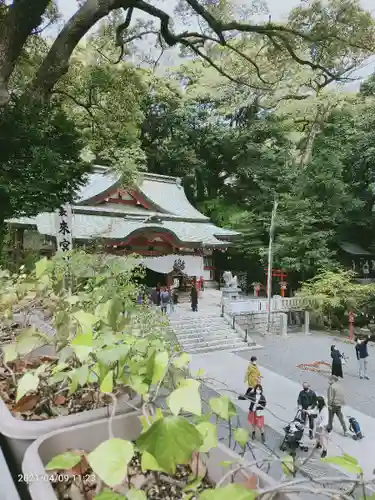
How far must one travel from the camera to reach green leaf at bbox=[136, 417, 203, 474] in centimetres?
63

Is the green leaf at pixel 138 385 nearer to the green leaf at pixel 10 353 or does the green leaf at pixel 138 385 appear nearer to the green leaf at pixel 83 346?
the green leaf at pixel 83 346

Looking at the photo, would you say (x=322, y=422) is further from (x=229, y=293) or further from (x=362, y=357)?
(x=229, y=293)

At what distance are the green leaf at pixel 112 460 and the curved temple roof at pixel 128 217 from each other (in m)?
10.7

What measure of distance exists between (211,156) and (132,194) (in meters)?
8.29

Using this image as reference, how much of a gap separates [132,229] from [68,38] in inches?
321

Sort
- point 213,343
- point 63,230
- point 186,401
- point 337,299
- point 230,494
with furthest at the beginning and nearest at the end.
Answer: point 337,299, point 213,343, point 63,230, point 186,401, point 230,494

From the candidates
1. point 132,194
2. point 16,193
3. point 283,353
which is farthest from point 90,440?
point 132,194

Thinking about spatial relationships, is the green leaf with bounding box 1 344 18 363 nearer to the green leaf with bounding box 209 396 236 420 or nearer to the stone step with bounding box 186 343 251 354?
the green leaf with bounding box 209 396 236 420

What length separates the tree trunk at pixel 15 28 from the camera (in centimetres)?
432

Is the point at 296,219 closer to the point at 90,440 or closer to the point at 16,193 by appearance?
the point at 16,193

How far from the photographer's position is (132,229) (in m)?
12.5

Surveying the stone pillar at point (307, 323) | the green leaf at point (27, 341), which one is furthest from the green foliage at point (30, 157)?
the stone pillar at point (307, 323)

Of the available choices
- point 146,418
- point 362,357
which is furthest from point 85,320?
point 362,357

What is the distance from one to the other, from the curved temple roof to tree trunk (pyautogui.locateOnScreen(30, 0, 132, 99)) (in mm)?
5970
